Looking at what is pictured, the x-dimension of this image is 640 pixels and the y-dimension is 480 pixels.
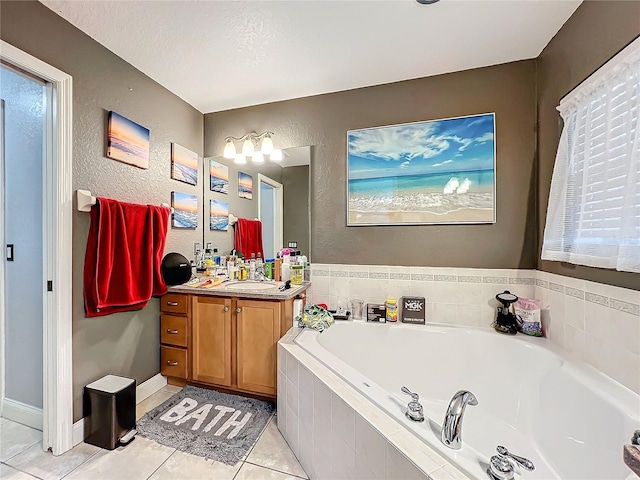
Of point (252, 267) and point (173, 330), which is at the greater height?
point (252, 267)

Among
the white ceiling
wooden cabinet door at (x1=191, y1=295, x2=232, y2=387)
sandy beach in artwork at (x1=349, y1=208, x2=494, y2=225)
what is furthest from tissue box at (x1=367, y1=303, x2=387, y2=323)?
the white ceiling

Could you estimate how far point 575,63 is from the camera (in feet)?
4.98

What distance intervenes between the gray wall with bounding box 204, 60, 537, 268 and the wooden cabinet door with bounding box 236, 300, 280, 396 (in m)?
0.68

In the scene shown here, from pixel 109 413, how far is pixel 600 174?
280 cm

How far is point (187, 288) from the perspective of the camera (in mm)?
2139

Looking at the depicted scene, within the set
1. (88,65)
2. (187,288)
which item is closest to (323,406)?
(187,288)

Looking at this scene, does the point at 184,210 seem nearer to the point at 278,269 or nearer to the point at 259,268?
the point at 259,268

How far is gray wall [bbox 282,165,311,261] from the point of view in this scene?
2445mm

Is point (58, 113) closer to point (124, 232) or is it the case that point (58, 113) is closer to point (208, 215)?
point (124, 232)

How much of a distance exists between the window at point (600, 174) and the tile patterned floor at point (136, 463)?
178cm

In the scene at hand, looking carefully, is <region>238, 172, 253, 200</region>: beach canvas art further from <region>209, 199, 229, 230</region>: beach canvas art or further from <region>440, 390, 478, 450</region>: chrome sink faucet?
<region>440, 390, 478, 450</region>: chrome sink faucet

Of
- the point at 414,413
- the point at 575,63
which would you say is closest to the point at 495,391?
the point at 414,413

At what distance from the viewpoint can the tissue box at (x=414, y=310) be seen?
6.84ft

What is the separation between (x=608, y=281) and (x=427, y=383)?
43.8 inches
